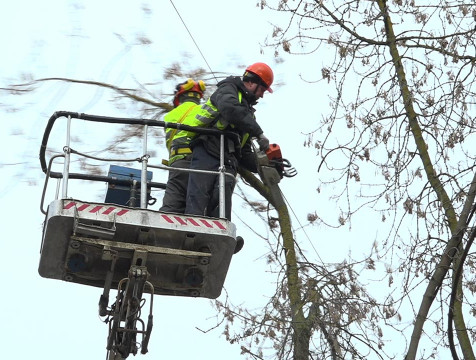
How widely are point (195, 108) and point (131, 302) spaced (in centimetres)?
231

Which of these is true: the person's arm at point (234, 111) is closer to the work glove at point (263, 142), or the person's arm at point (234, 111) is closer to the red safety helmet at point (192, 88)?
the work glove at point (263, 142)

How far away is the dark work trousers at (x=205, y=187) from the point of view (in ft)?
35.3

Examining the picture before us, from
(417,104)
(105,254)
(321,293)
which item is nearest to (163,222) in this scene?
(105,254)

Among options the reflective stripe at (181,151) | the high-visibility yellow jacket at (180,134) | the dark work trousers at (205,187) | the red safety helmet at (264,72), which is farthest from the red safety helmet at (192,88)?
the dark work trousers at (205,187)

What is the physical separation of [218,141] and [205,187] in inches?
18.7

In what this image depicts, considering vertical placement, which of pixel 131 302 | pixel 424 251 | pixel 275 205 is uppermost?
pixel 275 205

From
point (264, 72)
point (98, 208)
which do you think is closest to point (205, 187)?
point (98, 208)

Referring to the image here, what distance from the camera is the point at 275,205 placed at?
12055 millimetres

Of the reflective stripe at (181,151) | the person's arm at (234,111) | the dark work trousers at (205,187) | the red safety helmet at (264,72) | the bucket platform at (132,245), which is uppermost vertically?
the red safety helmet at (264,72)

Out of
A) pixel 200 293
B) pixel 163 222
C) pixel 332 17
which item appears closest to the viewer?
pixel 163 222

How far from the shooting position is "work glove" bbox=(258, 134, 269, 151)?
11117 mm

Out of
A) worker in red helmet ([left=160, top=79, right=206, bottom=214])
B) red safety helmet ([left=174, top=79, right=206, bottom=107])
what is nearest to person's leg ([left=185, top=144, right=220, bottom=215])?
worker in red helmet ([left=160, top=79, right=206, bottom=214])

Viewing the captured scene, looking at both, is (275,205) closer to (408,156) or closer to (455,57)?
(408,156)

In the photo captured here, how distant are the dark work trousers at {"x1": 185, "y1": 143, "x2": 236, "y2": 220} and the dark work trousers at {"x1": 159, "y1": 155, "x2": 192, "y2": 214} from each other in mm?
276
